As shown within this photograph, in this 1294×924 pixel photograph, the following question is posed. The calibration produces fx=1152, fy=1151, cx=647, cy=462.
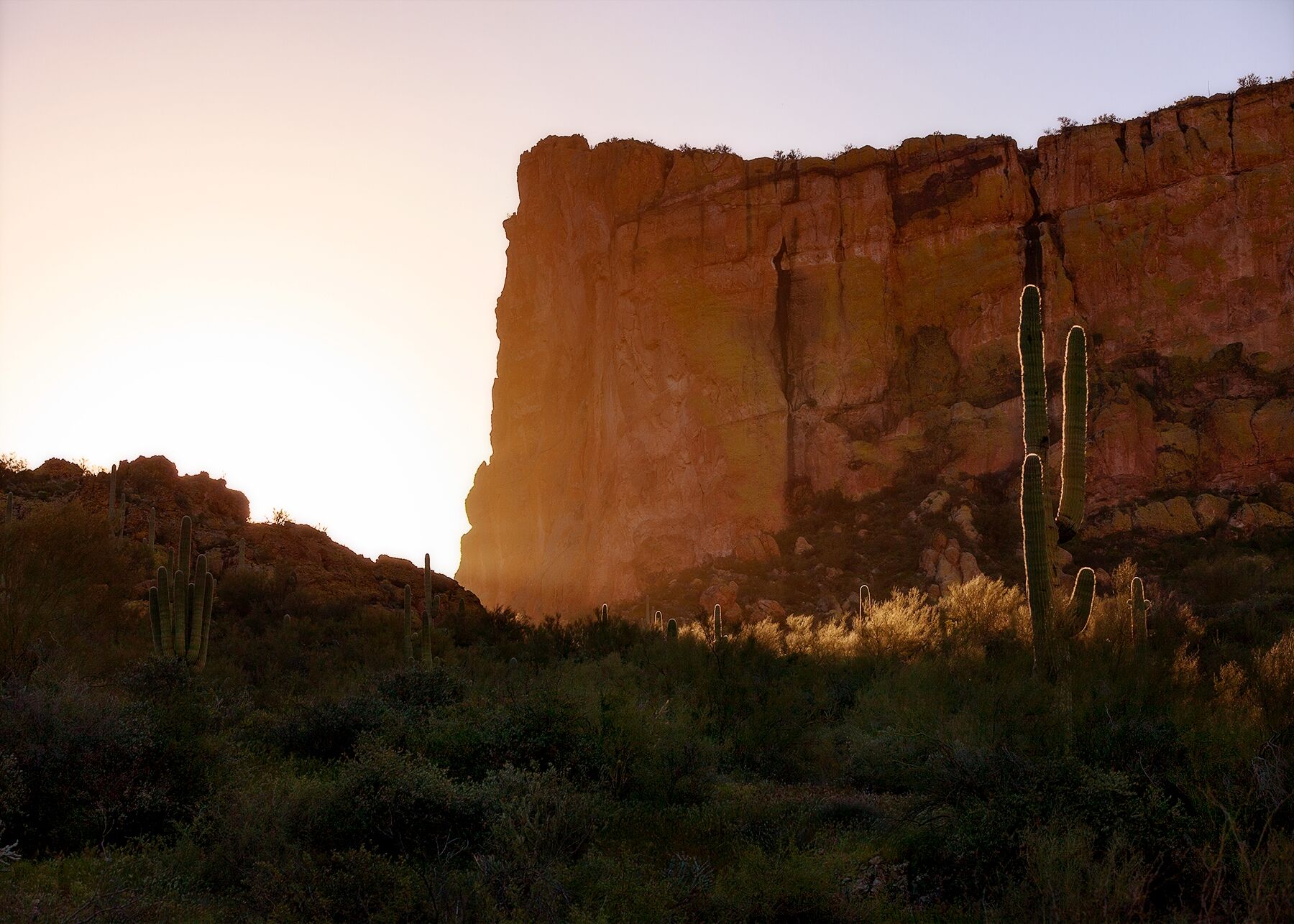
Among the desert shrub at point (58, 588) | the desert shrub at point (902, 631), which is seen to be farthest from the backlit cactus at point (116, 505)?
the desert shrub at point (902, 631)

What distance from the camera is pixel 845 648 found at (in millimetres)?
22156

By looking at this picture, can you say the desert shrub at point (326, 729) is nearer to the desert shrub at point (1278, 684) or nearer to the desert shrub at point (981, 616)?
the desert shrub at point (981, 616)

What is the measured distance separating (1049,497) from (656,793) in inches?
277

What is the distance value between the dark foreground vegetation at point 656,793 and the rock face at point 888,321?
39.1 metres

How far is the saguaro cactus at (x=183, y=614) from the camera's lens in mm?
19828

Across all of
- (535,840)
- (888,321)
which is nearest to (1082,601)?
(535,840)

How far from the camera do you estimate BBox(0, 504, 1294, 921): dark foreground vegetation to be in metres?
7.52

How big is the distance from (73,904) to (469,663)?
50.9 feet

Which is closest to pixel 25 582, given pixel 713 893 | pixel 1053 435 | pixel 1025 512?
pixel 713 893

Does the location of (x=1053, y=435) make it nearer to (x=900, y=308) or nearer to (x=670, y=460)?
(x=900, y=308)

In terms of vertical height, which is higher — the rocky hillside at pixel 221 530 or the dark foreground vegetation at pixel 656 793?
the rocky hillside at pixel 221 530

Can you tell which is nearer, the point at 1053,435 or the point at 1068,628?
the point at 1068,628

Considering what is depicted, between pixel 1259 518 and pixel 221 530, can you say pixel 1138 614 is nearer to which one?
pixel 221 530

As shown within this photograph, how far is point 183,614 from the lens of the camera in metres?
20.2
